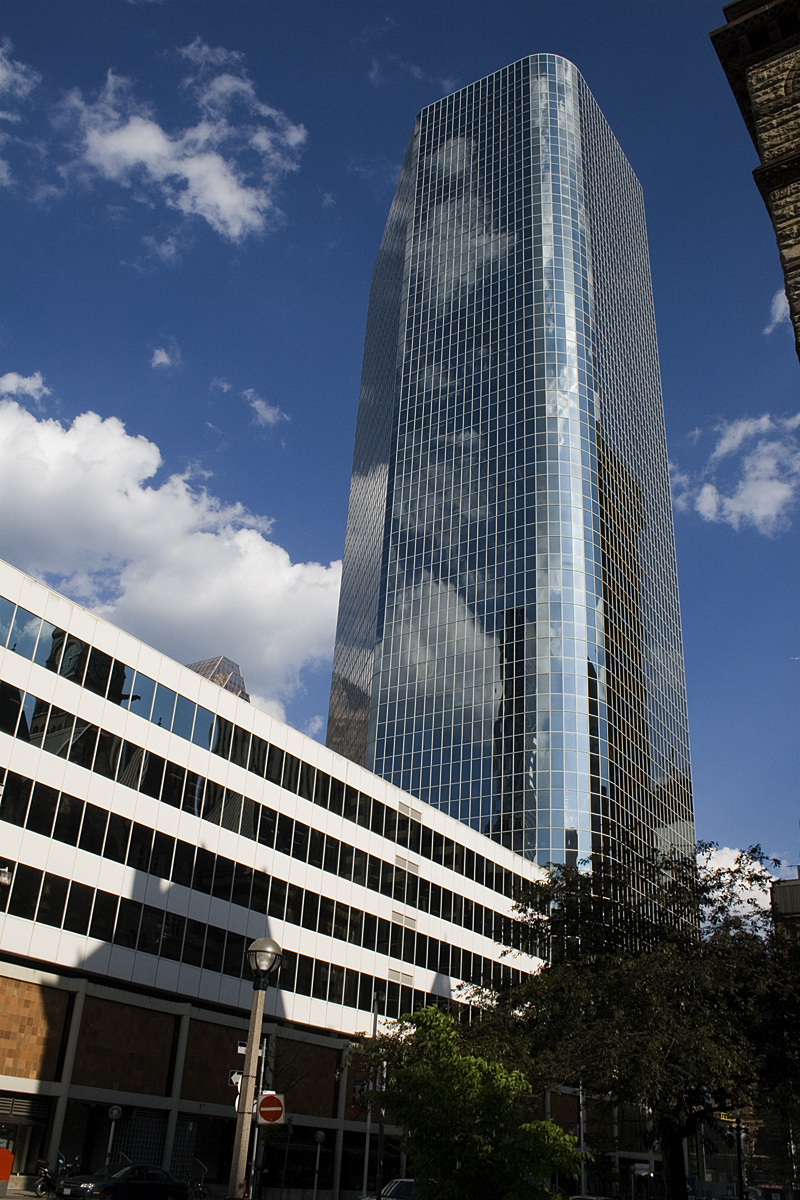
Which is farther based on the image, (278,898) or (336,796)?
(336,796)

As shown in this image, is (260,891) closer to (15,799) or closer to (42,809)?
(42,809)

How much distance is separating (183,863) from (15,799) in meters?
8.62

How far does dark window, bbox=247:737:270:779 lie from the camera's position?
43.7m

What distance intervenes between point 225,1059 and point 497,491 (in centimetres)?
7858

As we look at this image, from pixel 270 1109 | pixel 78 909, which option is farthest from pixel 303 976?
pixel 270 1109

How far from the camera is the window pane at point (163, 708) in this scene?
39156 mm

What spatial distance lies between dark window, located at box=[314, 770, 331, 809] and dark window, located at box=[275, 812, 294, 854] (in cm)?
270

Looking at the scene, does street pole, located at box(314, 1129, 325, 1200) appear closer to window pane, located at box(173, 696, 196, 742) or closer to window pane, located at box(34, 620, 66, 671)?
window pane, located at box(173, 696, 196, 742)

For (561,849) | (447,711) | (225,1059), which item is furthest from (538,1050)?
(447,711)

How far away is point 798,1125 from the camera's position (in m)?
43.5

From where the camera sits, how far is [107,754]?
1435 inches

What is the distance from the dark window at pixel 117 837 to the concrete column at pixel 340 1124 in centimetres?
1746

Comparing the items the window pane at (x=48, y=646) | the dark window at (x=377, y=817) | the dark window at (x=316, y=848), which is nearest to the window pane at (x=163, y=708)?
the window pane at (x=48, y=646)

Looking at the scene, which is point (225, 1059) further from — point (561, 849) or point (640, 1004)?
point (561, 849)
